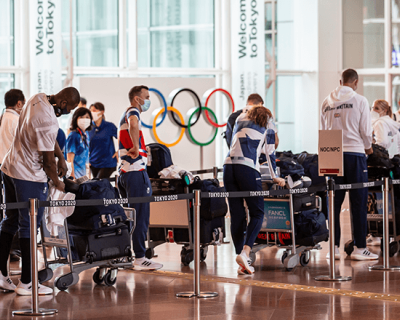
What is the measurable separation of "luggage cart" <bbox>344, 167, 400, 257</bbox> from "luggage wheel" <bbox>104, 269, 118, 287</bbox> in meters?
2.75

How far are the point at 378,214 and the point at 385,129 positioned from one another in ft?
4.34

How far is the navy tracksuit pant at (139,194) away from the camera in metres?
6.54

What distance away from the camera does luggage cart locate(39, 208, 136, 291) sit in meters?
5.73

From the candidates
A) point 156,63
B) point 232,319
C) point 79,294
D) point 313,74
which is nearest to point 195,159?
point 156,63

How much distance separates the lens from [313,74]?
17219 millimetres

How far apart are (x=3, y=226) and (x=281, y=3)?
42.4 feet

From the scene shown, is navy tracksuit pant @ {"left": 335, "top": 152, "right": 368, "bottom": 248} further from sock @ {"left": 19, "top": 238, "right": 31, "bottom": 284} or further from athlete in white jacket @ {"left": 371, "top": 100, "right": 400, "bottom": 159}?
sock @ {"left": 19, "top": 238, "right": 31, "bottom": 284}

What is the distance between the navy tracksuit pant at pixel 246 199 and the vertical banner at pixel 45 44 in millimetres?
7652

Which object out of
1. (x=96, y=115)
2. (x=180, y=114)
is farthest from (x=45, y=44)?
(x=96, y=115)

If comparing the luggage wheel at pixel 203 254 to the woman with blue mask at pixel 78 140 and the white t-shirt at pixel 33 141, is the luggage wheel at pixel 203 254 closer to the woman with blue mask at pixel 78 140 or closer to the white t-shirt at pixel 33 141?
the woman with blue mask at pixel 78 140

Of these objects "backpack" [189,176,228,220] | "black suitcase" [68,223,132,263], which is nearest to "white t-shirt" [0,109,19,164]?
"black suitcase" [68,223,132,263]

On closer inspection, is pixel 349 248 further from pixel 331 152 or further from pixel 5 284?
pixel 5 284

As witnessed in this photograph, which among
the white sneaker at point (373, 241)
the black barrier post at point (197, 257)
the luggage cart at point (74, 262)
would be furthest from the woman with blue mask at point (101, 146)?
the black barrier post at point (197, 257)

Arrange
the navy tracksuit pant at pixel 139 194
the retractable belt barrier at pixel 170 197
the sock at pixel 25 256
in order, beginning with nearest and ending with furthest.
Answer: the retractable belt barrier at pixel 170 197, the sock at pixel 25 256, the navy tracksuit pant at pixel 139 194
